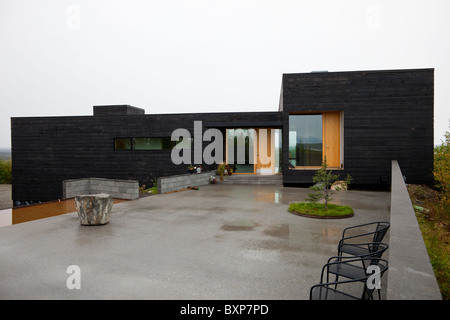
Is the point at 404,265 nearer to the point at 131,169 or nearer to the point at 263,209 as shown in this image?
the point at 263,209

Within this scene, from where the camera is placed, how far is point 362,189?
13.3m

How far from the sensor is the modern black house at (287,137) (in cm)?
1302

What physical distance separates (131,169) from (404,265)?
17.2m

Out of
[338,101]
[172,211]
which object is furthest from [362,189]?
[172,211]

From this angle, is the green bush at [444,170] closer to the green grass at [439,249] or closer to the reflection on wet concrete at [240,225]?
the green grass at [439,249]

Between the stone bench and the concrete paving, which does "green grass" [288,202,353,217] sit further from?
the stone bench

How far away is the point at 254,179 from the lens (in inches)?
592

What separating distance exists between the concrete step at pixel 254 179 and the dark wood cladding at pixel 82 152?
10.1ft

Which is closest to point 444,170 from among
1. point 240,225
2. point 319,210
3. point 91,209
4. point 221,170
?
point 319,210

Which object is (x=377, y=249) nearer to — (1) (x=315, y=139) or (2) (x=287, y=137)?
(2) (x=287, y=137)

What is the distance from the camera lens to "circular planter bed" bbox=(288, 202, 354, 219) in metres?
7.10

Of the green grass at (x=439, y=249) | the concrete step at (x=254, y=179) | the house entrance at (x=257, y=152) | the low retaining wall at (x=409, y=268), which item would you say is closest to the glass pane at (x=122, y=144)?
the house entrance at (x=257, y=152)

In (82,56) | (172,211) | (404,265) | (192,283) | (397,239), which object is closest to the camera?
(404,265)
